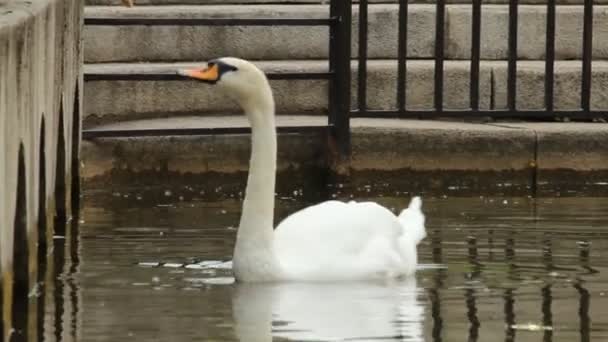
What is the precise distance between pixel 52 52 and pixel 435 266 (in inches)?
84.8

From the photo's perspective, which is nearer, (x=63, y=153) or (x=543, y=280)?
(x=543, y=280)

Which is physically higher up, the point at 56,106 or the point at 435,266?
the point at 56,106

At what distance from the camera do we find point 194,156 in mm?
14500

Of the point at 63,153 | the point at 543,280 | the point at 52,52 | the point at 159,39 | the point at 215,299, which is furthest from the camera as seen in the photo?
the point at 159,39

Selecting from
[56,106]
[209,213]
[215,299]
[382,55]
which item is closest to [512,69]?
[382,55]

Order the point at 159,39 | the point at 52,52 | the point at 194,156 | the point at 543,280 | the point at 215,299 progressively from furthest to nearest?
the point at 159,39 → the point at 194,156 → the point at 52,52 → the point at 543,280 → the point at 215,299

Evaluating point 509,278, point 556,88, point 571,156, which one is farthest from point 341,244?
point 556,88

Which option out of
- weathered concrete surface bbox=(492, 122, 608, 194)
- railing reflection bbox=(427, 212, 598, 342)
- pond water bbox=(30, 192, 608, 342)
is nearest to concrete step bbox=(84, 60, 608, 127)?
weathered concrete surface bbox=(492, 122, 608, 194)

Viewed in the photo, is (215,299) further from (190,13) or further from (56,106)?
(190,13)

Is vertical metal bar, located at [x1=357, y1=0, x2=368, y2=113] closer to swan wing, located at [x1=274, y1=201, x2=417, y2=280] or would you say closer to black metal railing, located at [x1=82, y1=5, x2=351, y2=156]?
black metal railing, located at [x1=82, y1=5, x2=351, y2=156]

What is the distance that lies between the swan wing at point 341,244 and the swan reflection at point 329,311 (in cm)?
7

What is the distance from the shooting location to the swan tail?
35.4 feet

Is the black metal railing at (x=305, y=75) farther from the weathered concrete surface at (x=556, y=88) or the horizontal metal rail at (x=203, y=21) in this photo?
the weathered concrete surface at (x=556, y=88)

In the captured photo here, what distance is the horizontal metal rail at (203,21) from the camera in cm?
1453
